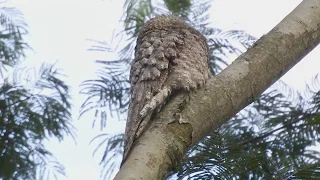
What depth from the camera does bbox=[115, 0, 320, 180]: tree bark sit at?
1.16 metres

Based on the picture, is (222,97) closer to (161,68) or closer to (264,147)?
(161,68)

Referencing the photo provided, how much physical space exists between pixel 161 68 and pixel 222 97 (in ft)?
1.17

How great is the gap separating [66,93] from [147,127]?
1.15 m

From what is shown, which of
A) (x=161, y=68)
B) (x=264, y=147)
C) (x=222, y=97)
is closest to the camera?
(x=222, y=97)

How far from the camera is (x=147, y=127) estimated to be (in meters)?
1.30

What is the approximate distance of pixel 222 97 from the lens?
137 cm

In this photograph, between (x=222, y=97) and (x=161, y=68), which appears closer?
(x=222, y=97)

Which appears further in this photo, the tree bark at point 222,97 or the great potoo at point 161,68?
the great potoo at point 161,68

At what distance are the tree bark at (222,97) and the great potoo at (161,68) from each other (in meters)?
0.05

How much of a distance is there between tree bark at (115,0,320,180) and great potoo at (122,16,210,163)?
0.18ft

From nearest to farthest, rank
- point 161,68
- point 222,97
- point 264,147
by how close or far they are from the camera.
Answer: point 222,97 < point 161,68 < point 264,147

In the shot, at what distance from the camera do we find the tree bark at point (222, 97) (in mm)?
1155

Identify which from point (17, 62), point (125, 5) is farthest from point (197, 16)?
point (17, 62)

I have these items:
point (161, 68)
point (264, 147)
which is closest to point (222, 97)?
point (161, 68)
